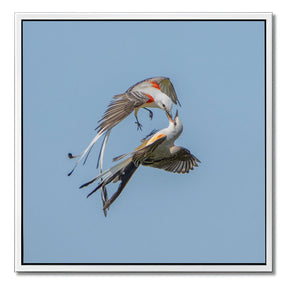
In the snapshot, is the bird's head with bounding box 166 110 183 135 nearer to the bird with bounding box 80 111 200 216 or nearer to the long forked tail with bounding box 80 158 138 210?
the bird with bounding box 80 111 200 216

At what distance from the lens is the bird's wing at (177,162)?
1.52 m

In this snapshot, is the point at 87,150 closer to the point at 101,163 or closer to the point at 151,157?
the point at 101,163

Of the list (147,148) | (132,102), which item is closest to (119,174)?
(147,148)

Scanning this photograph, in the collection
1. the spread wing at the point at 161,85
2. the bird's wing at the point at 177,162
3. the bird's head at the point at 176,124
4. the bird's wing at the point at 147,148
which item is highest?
the spread wing at the point at 161,85

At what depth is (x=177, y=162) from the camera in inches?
60.2

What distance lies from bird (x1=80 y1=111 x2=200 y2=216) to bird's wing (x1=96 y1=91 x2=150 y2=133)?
0.35 feet

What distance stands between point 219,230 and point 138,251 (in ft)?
0.91

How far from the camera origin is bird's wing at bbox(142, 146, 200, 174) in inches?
59.8

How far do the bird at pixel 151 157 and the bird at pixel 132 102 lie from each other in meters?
0.05

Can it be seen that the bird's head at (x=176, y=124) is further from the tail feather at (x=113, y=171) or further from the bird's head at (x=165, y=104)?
the tail feather at (x=113, y=171)

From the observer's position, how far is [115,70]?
1.54 metres

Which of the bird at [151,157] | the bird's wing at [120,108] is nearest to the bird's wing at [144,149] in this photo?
the bird at [151,157]

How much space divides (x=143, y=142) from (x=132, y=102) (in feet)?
0.45
